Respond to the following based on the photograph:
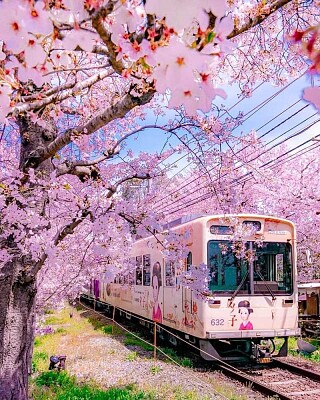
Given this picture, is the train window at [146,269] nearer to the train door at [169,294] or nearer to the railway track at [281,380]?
the train door at [169,294]

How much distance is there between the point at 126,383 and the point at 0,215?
406 cm

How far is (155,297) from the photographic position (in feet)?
36.6

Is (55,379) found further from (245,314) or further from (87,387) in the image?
(245,314)

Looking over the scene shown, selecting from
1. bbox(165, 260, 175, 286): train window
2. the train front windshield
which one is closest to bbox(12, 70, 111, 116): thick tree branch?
the train front windshield

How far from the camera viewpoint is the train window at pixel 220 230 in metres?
8.66

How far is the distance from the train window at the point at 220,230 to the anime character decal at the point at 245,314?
4.25 ft

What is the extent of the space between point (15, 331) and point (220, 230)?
4790 millimetres

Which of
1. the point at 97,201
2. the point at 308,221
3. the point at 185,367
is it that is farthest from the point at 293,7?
the point at 308,221

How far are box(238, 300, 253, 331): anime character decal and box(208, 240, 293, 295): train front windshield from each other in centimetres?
22

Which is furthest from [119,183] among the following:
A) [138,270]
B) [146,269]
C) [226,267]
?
[138,270]

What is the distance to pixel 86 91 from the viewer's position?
3.75 m

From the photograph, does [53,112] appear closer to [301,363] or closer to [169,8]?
[169,8]

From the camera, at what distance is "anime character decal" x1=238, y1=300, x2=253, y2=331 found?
866 cm

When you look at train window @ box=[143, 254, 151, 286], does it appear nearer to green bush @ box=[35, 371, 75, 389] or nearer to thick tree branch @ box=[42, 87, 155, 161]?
green bush @ box=[35, 371, 75, 389]
